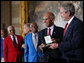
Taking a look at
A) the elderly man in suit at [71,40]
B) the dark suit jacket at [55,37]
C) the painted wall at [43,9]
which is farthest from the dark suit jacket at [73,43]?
the painted wall at [43,9]

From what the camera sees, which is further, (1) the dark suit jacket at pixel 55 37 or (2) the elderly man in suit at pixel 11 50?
(2) the elderly man in suit at pixel 11 50

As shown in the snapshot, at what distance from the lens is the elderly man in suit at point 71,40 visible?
3.24 m

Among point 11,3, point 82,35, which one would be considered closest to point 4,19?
point 11,3

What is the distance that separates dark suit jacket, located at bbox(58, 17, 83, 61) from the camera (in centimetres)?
324

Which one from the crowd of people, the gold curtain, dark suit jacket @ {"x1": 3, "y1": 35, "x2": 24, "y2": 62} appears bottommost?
dark suit jacket @ {"x1": 3, "y1": 35, "x2": 24, "y2": 62}

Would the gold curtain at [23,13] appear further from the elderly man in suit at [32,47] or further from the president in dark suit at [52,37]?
the president in dark suit at [52,37]

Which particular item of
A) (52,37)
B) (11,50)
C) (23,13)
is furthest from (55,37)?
(23,13)

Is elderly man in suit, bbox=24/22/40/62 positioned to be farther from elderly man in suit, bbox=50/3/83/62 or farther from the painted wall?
the painted wall

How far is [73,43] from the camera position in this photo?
328cm

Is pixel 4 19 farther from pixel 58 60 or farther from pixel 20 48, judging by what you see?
pixel 58 60

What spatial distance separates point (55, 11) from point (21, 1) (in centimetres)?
269

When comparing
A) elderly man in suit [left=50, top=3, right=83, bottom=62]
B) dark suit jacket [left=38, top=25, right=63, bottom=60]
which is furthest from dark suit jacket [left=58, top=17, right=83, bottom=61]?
dark suit jacket [left=38, top=25, right=63, bottom=60]

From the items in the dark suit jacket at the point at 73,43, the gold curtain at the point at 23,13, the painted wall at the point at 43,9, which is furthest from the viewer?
the gold curtain at the point at 23,13

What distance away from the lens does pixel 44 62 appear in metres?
3.94
